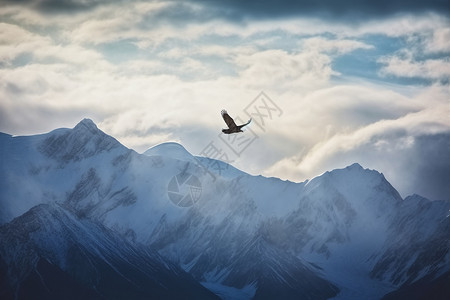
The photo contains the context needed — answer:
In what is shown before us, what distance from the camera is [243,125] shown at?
6088 inches

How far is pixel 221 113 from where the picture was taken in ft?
501

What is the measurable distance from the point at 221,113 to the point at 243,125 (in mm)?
4886
